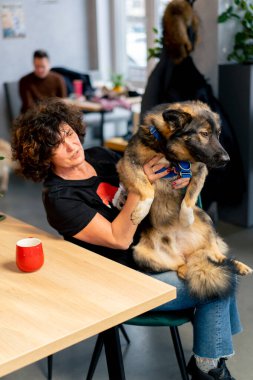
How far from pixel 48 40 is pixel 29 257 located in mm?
5491

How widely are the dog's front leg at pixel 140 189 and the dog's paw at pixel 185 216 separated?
0.12 meters

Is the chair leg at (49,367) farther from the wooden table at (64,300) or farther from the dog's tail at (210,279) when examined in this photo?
the dog's tail at (210,279)

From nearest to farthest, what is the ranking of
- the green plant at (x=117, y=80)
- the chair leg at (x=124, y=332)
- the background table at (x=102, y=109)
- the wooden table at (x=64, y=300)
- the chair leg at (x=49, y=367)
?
the wooden table at (x=64, y=300)
the chair leg at (x=49, y=367)
the chair leg at (x=124, y=332)
the background table at (x=102, y=109)
the green plant at (x=117, y=80)

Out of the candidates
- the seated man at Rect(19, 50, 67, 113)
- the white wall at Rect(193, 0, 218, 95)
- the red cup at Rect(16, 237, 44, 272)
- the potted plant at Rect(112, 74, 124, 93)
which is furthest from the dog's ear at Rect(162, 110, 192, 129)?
the potted plant at Rect(112, 74, 124, 93)

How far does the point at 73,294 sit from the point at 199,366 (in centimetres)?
62

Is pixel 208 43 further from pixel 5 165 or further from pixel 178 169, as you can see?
pixel 5 165

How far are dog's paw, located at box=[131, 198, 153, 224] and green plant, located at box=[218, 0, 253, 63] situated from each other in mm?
2230

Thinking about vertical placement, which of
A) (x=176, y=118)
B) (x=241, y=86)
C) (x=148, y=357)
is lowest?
(x=148, y=357)

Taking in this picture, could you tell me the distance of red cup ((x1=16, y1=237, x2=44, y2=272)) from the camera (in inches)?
62.3

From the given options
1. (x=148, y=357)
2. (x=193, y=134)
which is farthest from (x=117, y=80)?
(x=193, y=134)

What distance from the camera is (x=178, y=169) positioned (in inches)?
76.3

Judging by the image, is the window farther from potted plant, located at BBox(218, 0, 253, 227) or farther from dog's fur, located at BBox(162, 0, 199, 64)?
dog's fur, located at BBox(162, 0, 199, 64)

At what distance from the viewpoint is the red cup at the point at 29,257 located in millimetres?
1582

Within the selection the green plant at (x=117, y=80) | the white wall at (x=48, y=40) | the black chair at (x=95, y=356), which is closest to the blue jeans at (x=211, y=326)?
the black chair at (x=95, y=356)
